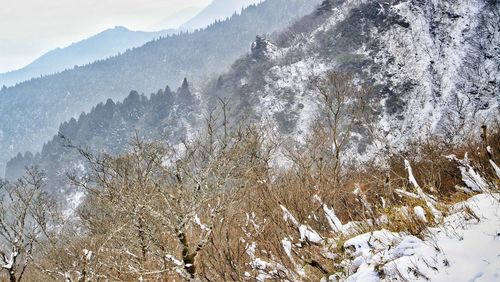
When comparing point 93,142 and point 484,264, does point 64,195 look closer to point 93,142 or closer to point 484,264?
point 93,142

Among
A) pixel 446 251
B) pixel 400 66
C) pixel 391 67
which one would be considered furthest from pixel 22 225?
pixel 391 67

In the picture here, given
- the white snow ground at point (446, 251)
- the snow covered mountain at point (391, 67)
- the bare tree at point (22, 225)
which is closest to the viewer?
the white snow ground at point (446, 251)

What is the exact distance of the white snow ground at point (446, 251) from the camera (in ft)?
12.3

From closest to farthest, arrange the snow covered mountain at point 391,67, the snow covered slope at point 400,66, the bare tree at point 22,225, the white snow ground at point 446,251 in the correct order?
the white snow ground at point 446,251 < the bare tree at point 22,225 < the snow covered slope at point 400,66 < the snow covered mountain at point 391,67

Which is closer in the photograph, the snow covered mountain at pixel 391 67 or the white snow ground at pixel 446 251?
the white snow ground at pixel 446 251

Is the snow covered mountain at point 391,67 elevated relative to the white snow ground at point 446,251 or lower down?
lower down

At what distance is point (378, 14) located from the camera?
98125 mm

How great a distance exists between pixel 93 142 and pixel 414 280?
581 feet

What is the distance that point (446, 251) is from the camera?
406cm

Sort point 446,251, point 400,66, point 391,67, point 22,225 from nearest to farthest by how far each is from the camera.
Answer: point 446,251 → point 22,225 → point 400,66 → point 391,67

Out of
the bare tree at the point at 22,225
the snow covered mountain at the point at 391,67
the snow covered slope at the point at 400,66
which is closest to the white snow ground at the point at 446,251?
the bare tree at the point at 22,225

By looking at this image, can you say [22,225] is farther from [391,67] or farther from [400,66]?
[391,67]

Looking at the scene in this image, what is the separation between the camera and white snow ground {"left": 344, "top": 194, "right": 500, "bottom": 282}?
374 cm

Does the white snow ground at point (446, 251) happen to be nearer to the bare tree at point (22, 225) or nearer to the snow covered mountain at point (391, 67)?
the bare tree at point (22, 225)
